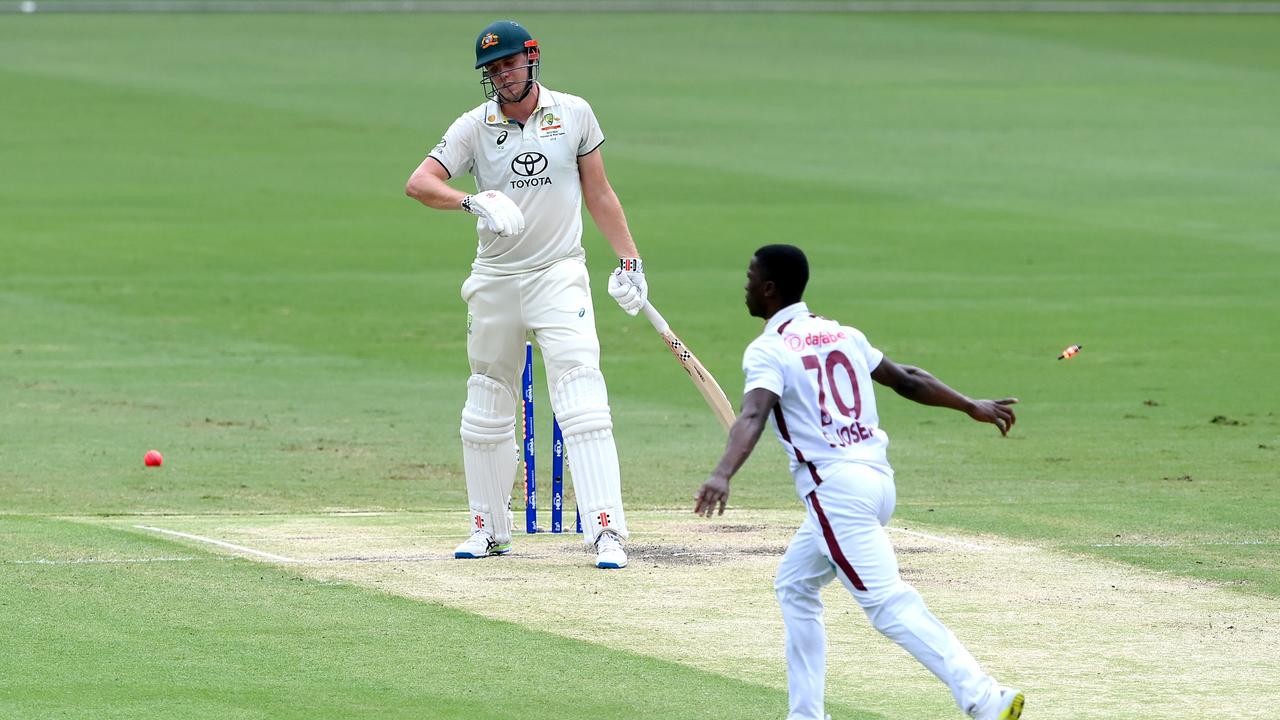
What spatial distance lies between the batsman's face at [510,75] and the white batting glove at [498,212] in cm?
57

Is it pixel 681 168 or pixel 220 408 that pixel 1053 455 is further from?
pixel 681 168

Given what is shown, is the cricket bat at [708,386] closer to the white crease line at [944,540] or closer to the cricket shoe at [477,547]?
the cricket shoe at [477,547]

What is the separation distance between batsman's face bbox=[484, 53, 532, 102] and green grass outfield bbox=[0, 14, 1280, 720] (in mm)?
2591

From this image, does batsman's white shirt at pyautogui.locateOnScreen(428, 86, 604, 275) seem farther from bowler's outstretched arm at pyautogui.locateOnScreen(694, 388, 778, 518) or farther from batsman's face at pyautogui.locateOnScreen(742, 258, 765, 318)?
bowler's outstretched arm at pyautogui.locateOnScreen(694, 388, 778, 518)

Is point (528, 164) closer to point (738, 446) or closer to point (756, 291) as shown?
point (756, 291)

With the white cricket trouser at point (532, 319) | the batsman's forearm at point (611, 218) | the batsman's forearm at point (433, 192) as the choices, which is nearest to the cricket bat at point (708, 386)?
the white cricket trouser at point (532, 319)

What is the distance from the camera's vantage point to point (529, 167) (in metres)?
10.5

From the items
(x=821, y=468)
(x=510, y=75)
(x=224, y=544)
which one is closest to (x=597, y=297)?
(x=224, y=544)

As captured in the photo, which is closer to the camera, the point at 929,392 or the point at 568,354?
the point at 929,392

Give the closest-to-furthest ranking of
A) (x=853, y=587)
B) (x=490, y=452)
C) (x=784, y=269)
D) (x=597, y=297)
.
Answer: (x=853, y=587) < (x=784, y=269) < (x=490, y=452) < (x=597, y=297)

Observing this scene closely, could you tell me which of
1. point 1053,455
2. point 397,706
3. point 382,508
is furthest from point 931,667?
point 1053,455

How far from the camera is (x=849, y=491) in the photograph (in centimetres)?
725

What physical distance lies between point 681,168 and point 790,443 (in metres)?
29.5

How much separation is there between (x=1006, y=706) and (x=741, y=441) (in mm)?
1244
